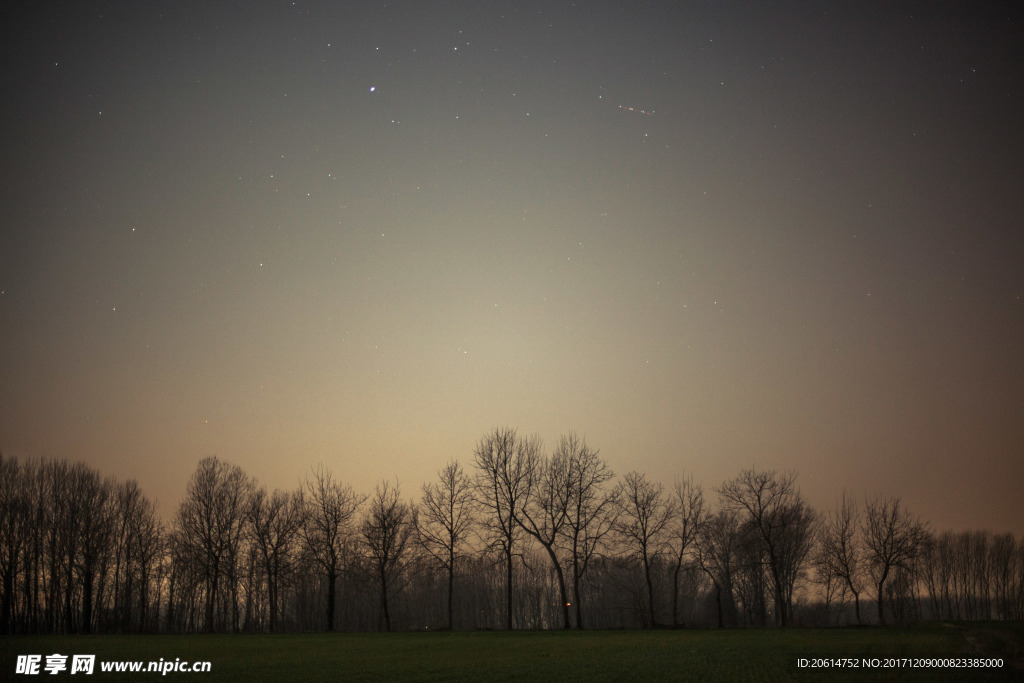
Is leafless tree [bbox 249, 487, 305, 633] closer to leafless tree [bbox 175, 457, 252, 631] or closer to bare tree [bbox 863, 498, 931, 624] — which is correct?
leafless tree [bbox 175, 457, 252, 631]

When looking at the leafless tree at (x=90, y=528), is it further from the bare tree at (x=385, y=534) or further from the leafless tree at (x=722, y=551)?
the leafless tree at (x=722, y=551)

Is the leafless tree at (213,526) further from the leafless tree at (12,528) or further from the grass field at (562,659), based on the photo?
the grass field at (562,659)

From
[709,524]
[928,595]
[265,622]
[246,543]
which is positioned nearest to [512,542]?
[709,524]

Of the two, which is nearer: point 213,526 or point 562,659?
point 562,659

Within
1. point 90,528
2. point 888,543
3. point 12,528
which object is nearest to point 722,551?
point 888,543

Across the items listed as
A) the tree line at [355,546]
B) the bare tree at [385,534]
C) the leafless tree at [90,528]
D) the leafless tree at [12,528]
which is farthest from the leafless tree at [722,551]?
the leafless tree at [12,528]

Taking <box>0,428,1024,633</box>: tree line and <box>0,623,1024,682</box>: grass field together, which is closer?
<box>0,623,1024,682</box>: grass field

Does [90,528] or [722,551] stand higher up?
[90,528]

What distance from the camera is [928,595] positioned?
309 ft

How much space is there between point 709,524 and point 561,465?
56.1 ft

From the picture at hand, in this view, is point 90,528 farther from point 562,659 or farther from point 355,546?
point 562,659

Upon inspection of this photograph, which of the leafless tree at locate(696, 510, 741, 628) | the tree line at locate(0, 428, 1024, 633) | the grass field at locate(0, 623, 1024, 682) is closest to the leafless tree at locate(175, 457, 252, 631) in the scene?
the tree line at locate(0, 428, 1024, 633)

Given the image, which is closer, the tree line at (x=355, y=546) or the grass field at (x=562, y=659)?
the grass field at (x=562, y=659)

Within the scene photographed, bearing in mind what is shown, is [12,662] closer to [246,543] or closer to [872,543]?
[246,543]
